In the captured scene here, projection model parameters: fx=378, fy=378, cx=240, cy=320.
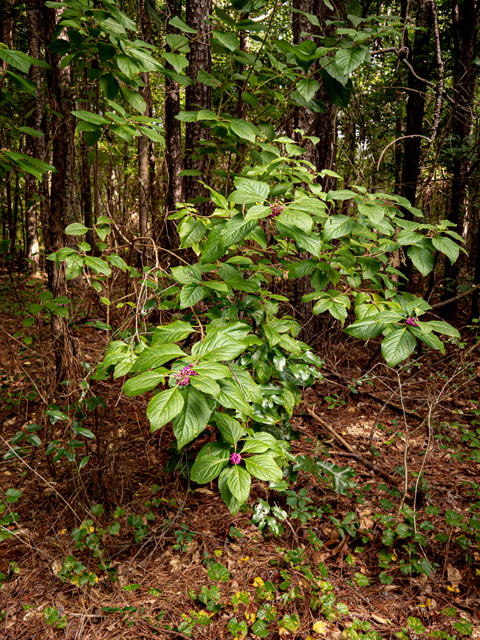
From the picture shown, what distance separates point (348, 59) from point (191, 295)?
1.13m

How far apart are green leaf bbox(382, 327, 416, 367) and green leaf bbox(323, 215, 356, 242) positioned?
18.2 inches

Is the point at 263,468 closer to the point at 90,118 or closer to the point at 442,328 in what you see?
the point at 442,328

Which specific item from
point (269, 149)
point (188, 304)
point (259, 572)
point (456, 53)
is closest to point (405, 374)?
point (259, 572)

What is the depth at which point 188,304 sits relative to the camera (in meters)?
1.43

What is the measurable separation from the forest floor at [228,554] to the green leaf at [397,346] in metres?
1.19

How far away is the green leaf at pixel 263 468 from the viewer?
1.04 metres

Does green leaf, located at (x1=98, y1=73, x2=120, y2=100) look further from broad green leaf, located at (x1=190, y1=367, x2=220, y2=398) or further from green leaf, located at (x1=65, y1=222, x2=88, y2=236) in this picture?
broad green leaf, located at (x1=190, y1=367, x2=220, y2=398)

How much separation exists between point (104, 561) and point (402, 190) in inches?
218

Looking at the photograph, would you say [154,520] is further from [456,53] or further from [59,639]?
[456,53]

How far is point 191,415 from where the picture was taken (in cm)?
95

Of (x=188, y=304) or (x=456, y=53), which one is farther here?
(x=456, y=53)

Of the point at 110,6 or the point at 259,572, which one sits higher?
the point at 110,6

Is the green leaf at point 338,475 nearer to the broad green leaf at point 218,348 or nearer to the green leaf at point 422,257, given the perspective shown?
the green leaf at point 422,257

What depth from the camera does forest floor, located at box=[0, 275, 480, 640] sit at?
201 centimetres
